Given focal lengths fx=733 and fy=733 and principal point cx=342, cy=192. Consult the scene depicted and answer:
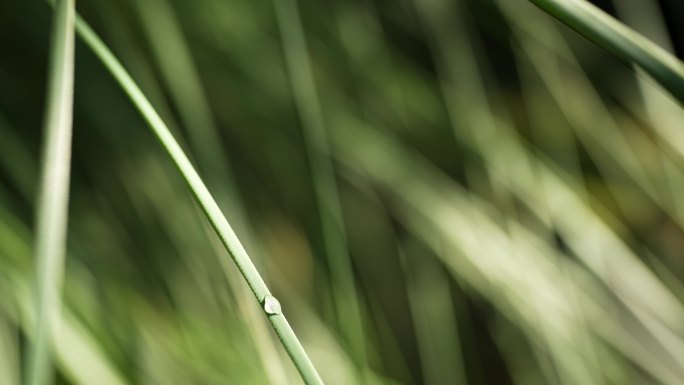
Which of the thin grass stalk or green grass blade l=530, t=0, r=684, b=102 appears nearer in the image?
green grass blade l=530, t=0, r=684, b=102

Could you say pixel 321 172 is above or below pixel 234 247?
above

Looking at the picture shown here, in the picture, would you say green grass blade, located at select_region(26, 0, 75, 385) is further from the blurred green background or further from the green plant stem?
the blurred green background

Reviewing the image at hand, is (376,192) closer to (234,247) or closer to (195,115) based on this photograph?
(195,115)

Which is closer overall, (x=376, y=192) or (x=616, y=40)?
(x=616, y=40)

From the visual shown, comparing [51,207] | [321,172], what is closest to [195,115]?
[321,172]

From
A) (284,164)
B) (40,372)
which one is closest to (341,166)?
(284,164)

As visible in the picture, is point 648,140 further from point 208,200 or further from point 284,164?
point 208,200

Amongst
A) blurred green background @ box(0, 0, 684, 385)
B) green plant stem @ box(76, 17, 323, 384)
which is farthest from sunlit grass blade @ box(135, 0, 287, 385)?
green plant stem @ box(76, 17, 323, 384)
